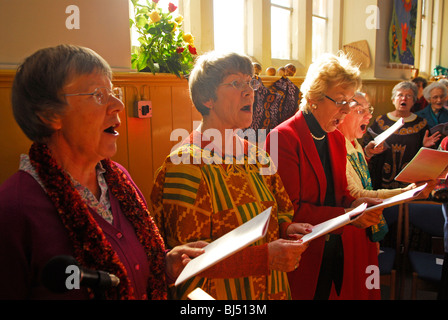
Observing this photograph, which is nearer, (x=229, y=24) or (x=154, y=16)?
(x=154, y=16)

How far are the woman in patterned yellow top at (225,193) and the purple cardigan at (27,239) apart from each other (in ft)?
1.48

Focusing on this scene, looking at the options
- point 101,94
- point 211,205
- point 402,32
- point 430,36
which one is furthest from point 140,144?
point 430,36

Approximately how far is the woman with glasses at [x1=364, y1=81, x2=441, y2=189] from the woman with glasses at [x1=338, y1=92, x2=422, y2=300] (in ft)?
5.55

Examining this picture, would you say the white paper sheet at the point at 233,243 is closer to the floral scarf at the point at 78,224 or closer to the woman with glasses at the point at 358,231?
the floral scarf at the point at 78,224

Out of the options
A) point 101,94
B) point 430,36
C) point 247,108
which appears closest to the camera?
point 101,94

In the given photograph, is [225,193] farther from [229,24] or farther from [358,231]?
[229,24]

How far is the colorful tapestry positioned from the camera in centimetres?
561

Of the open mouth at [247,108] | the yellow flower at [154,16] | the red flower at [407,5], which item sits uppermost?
the red flower at [407,5]

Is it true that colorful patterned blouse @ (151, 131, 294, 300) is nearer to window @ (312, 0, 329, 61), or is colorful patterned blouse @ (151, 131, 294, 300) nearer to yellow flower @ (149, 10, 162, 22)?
yellow flower @ (149, 10, 162, 22)

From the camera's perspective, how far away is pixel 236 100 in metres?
1.49

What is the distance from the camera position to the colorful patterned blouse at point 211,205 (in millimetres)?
1283

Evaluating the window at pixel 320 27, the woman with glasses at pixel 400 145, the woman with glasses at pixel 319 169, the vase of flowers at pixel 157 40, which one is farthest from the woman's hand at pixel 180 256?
the window at pixel 320 27

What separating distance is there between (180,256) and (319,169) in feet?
3.34

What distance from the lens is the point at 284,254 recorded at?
1231mm
